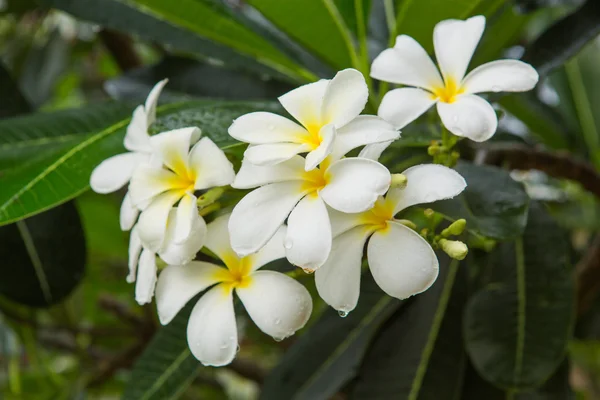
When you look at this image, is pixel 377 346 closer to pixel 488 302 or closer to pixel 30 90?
pixel 488 302

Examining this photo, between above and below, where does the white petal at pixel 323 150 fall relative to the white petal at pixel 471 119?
above

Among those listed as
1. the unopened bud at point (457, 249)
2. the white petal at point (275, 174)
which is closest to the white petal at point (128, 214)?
the white petal at point (275, 174)

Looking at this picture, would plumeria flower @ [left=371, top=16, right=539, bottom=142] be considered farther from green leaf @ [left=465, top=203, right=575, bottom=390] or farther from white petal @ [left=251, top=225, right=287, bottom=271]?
green leaf @ [left=465, top=203, right=575, bottom=390]

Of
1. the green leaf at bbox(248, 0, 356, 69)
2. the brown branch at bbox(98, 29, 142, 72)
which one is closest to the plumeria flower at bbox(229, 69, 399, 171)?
the green leaf at bbox(248, 0, 356, 69)

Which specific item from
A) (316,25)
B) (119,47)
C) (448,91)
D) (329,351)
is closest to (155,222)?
(448,91)

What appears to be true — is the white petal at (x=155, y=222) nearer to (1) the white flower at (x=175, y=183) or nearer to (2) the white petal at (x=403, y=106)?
(1) the white flower at (x=175, y=183)
